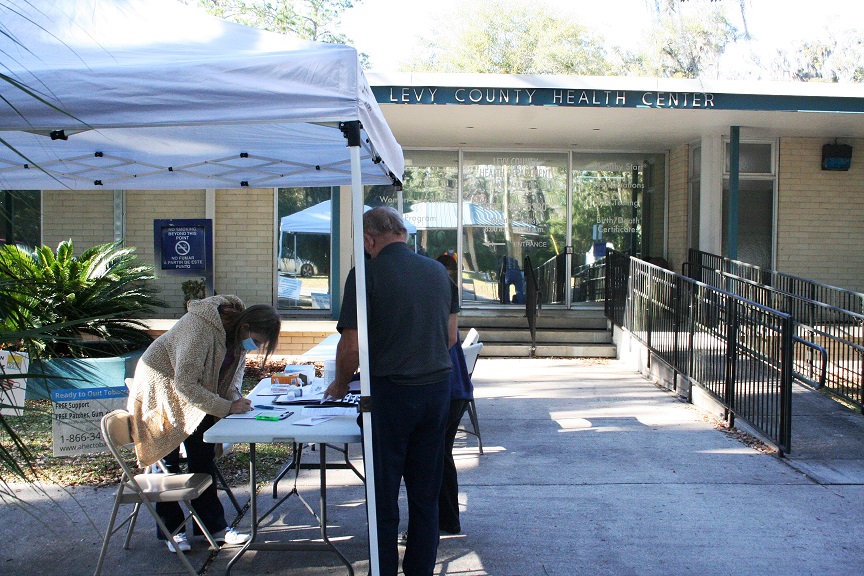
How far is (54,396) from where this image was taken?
17.1ft

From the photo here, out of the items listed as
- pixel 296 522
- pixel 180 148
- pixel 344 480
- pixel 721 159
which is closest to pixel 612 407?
pixel 344 480

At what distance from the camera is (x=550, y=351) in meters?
11.0

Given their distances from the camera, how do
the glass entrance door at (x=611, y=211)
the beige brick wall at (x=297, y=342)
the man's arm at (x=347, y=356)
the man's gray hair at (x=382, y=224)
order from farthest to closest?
the glass entrance door at (x=611, y=211) → the beige brick wall at (x=297, y=342) → the man's gray hair at (x=382, y=224) → the man's arm at (x=347, y=356)

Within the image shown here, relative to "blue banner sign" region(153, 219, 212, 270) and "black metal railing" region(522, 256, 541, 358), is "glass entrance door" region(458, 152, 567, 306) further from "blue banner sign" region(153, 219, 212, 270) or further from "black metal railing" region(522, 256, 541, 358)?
"blue banner sign" region(153, 219, 212, 270)

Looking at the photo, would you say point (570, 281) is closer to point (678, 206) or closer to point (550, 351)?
point (678, 206)

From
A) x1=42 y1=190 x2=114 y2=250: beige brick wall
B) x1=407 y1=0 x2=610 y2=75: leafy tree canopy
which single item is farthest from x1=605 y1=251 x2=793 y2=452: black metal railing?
x1=407 y1=0 x2=610 y2=75: leafy tree canopy

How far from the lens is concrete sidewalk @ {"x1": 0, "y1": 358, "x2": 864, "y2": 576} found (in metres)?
4.21

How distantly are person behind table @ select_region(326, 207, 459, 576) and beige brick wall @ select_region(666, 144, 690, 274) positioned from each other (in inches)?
384

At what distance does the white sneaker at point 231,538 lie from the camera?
173 inches

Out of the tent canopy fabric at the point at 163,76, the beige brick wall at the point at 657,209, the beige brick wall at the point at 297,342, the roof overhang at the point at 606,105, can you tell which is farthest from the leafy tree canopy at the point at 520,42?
the tent canopy fabric at the point at 163,76

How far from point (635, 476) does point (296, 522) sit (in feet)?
8.24

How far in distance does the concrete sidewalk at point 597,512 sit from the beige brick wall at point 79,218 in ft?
24.1

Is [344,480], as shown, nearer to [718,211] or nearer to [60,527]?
[60,527]

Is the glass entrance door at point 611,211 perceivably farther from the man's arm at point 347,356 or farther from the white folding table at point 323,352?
the man's arm at point 347,356
